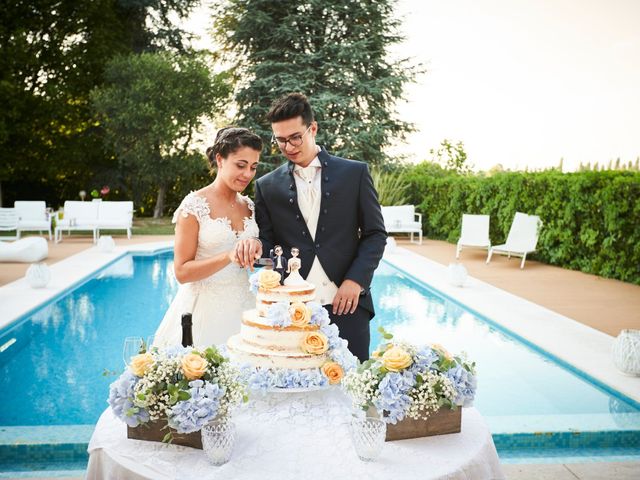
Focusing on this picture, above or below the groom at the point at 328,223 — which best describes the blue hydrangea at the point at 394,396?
below

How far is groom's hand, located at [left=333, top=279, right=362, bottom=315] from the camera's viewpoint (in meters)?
3.01

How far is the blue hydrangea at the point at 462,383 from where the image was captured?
2146mm

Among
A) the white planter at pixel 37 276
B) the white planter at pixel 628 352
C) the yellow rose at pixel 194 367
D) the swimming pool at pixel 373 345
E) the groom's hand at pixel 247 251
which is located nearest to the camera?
the yellow rose at pixel 194 367

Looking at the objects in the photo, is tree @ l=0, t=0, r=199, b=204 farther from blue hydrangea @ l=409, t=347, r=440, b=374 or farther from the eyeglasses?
blue hydrangea @ l=409, t=347, r=440, b=374

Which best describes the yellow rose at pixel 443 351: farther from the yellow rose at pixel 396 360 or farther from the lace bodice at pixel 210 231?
the lace bodice at pixel 210 231

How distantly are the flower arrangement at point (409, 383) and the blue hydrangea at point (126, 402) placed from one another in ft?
2.38

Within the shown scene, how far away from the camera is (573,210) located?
11.6 metres

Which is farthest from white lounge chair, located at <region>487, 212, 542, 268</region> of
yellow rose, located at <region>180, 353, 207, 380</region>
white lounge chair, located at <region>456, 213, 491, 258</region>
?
yellow rose, located at <region>180, 353, 207, 380</region>

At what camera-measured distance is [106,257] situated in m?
12.9

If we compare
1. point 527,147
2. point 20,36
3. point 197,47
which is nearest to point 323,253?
point 527,147

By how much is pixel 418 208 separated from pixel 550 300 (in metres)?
11.2

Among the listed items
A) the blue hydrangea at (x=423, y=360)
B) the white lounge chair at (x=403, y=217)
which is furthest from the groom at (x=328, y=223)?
the white lounge chair at (x=403, y=217)

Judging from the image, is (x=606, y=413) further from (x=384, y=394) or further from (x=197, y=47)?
(x=197, y=47)

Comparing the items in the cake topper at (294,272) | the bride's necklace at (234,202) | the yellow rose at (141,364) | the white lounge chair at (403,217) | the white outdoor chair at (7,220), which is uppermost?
the bride's necklace at (234,202)
